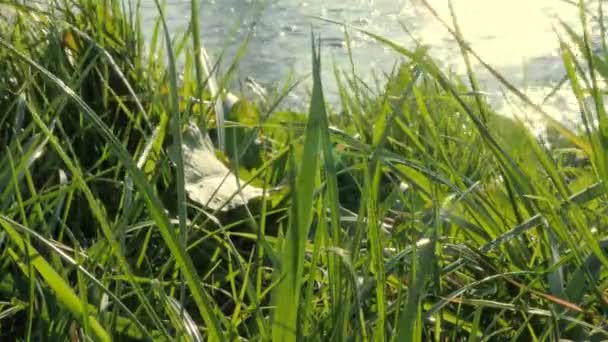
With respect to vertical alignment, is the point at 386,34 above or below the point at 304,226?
below

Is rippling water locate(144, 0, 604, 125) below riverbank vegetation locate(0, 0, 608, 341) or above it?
below

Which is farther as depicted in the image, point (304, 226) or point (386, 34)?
point (386, 34)

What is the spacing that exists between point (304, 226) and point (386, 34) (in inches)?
92.5

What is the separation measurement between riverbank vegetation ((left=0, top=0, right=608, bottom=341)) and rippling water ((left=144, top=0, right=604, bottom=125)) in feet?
3.32

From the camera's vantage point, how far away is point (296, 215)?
59 cm

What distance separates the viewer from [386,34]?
2.87 metres

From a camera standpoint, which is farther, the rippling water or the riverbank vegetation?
the rippling water

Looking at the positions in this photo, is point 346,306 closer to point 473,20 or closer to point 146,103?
point 146,103

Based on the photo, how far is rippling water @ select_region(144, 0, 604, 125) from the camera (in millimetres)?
2449

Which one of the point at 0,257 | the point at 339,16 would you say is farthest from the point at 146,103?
the point at 339,16

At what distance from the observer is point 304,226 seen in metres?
0.59

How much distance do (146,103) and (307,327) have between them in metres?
0.75

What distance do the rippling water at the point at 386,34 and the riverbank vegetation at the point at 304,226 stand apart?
1.01m

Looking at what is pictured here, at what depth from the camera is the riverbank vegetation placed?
645 mm
